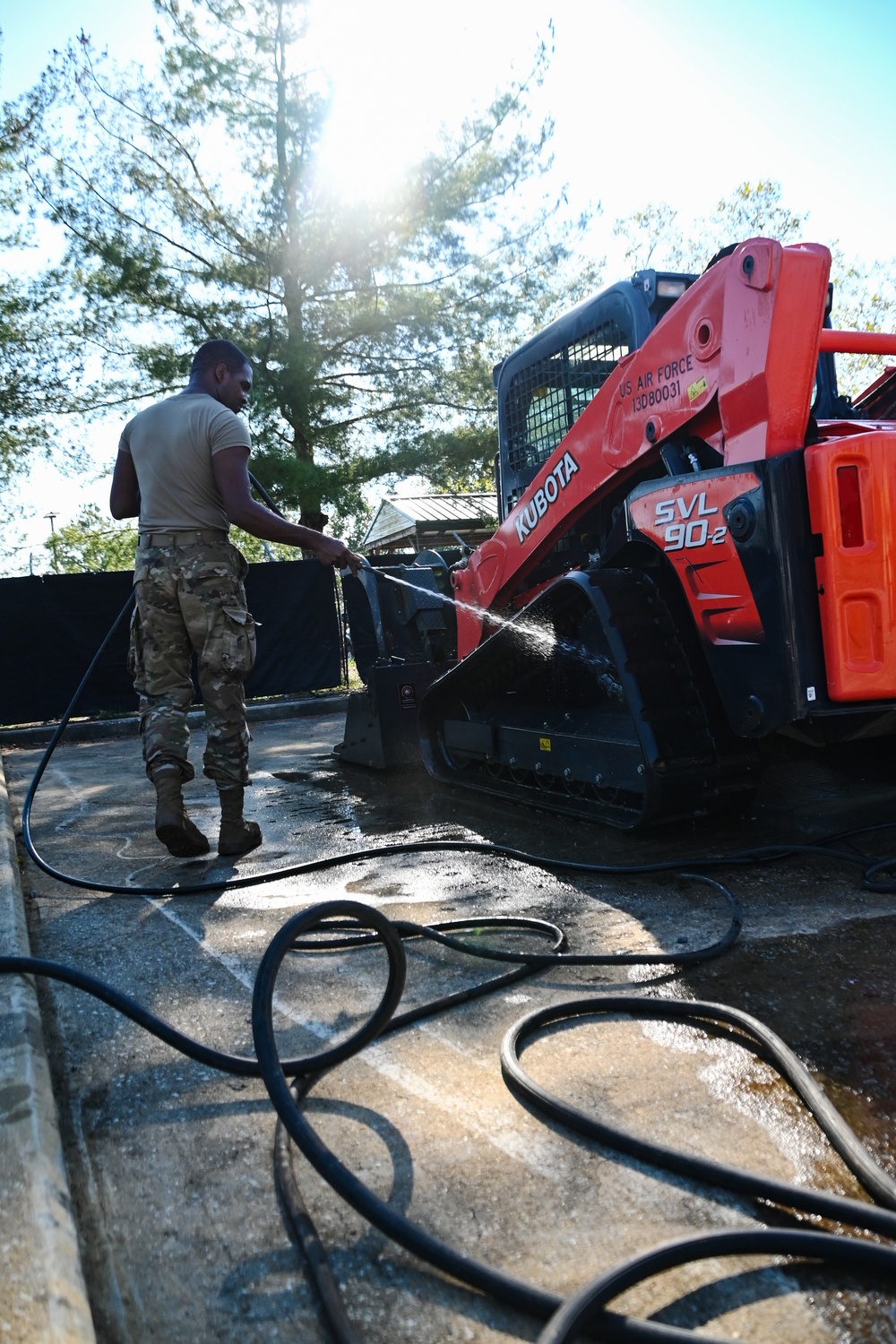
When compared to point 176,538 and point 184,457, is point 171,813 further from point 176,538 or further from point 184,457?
point 184,457

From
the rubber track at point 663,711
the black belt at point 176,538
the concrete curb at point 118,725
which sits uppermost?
the black belt at point 176,538

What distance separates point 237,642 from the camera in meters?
4.25

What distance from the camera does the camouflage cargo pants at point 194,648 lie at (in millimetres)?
4219

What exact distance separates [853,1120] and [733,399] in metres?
2.33

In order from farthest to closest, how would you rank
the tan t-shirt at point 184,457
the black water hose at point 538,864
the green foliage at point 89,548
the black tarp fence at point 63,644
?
the green foliage at point 89,548 → the black tarp fence at point 63,644 → the tan t-shirt at point 184,457 → the black water hose at point 538,864

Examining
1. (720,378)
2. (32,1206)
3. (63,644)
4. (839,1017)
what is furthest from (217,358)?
(63,644)

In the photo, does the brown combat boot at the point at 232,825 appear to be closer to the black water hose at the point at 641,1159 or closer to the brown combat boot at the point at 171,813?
the brown combat boot at the point at 171,813

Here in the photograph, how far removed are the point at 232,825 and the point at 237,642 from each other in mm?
787

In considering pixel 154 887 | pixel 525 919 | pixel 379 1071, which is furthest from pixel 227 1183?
pixel 154 887

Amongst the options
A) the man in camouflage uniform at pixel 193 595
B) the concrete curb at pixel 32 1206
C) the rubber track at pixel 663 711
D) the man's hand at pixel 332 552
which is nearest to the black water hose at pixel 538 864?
the rubber track at pixel 663 711

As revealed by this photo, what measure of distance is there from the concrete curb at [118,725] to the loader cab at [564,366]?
20.8 ft

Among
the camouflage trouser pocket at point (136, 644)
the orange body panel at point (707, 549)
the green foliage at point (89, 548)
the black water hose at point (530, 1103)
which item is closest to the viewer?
the black water hose at point (530, 1103)

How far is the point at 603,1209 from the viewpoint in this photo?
1573mm

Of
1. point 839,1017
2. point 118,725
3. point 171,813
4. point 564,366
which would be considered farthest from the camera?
point 118,725
